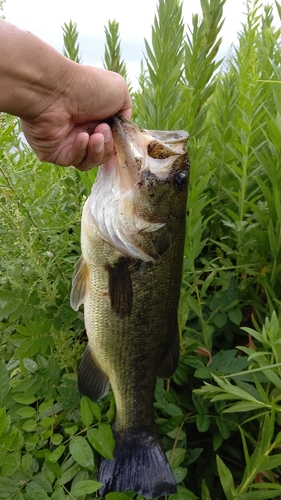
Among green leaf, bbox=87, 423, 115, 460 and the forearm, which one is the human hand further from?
green leaf, bbox=87, 423, 115, 460

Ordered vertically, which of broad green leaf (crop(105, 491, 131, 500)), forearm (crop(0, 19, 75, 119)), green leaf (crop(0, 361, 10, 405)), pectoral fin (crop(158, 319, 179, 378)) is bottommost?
broad green leaf (crop(105, 491, 131, 500))

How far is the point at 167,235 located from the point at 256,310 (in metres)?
Answer: 0.47

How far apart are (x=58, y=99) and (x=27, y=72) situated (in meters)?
0.11

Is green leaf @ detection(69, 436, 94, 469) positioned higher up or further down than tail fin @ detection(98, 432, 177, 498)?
higher up

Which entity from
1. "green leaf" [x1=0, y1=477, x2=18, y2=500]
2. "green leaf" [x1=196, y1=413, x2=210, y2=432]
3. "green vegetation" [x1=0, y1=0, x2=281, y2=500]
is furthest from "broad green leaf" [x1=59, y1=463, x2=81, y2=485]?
"green leaf" [x1=196, y1=413, x2=210, y2=432]

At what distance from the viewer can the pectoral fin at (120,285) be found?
1.25m

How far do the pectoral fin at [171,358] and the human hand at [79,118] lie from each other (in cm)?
54

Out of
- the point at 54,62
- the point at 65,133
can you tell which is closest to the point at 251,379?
the point at 65,133

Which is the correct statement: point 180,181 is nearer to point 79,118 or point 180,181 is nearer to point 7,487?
point 79,118

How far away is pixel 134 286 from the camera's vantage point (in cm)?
125

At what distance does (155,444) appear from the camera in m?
1.31

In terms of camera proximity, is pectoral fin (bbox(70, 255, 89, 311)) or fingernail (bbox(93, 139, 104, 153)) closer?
fingernail (bbox(93, 139, 104, 153))

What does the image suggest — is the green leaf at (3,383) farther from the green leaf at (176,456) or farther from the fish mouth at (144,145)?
the fish mouth at (144,145)

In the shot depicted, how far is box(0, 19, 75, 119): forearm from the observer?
993 millimetres
